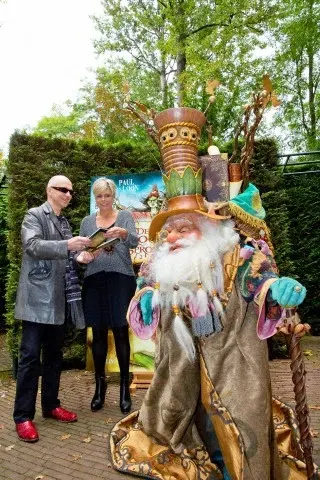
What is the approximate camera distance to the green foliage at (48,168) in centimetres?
539

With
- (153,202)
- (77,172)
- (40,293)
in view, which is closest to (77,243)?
(40,293)

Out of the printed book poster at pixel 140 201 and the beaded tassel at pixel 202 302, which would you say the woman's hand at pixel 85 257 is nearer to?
the beaded tassel at pixel 202 302

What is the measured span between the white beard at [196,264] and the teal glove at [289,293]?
391 millimetres

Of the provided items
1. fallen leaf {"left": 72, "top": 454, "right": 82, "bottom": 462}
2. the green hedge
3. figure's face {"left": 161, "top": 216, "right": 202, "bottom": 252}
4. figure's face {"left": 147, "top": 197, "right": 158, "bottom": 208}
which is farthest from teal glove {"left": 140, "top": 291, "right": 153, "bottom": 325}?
the green hedge

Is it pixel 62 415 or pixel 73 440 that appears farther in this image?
pixel 62 415

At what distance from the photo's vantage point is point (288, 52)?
54.3ft

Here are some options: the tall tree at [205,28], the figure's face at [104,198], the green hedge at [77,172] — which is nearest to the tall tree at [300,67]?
the tall tree at [205,28]

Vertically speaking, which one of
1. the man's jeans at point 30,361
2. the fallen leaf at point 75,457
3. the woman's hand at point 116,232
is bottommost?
the fallen leaf at point 75,457

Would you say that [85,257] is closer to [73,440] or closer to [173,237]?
[173,237]

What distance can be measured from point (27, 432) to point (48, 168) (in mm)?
3264

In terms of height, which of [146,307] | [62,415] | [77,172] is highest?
[77,172]

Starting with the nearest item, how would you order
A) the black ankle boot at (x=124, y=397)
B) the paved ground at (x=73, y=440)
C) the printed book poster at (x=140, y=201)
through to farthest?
the paved ground at (x=73, y=440) < the black ankle boot at (x=124, y=397) < the printed book poster at (x=140, y=201)

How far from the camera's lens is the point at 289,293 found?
6.69 feet

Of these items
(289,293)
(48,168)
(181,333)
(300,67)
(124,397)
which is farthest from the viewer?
(300,67)
